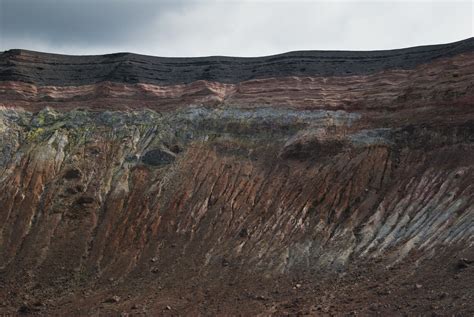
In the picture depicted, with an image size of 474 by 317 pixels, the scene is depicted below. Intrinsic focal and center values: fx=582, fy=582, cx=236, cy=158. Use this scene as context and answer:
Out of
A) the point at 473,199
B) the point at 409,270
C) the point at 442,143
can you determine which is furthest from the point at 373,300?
the point at 442,143

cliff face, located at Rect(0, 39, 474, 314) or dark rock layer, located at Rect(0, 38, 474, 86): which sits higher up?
dark rock layer, located at Rect(0, 38, 474, 86)

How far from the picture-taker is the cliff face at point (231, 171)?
25562mm

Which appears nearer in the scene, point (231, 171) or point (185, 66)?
point (231, 171)

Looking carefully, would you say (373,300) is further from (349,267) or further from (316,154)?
(316,154)

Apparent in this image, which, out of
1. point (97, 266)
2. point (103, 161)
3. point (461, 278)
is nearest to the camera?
point (461, 278)

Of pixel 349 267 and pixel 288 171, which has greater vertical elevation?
pixel 288 171

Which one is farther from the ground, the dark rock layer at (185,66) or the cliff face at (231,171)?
the dark rock layer at (185,66)

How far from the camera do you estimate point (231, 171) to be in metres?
32.7

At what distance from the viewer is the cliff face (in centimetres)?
2556

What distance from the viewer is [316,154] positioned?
31938 mm

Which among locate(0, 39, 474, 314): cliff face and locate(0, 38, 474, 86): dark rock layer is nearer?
locate(0, 39, 474, 314): cliff face

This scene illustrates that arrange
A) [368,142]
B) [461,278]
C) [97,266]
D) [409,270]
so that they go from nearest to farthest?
[461,278] < [409,270] < [97,266] < [368,142]

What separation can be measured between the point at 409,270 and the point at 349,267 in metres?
2.61

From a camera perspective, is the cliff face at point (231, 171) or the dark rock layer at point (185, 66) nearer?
the cliff face at point (231, 171)
